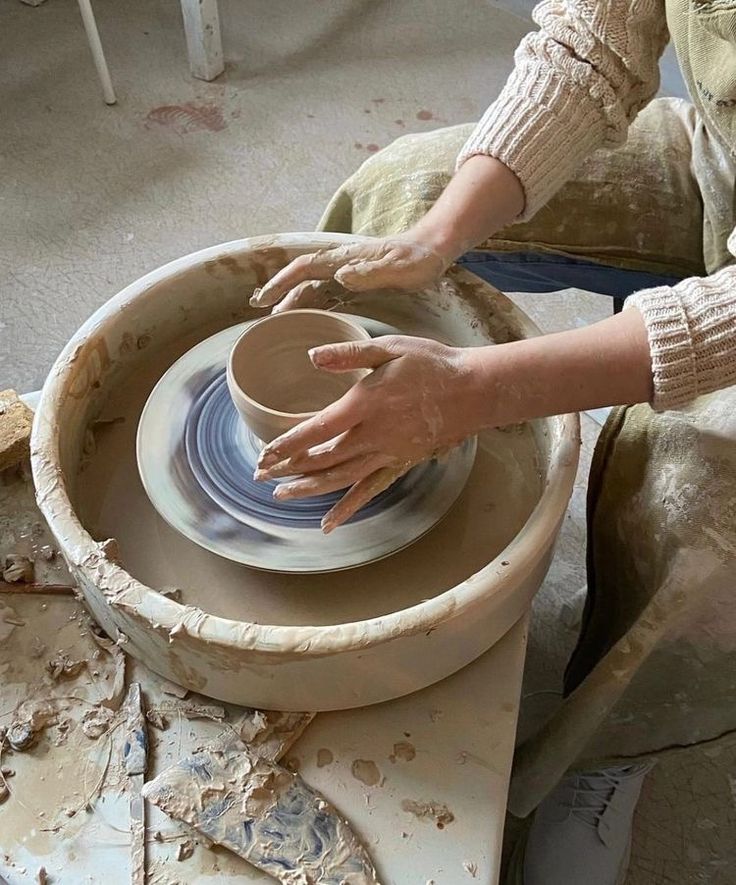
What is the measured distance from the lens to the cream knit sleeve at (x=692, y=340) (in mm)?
942

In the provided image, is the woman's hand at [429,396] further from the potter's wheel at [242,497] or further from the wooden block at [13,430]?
the wooden block at [13,430]

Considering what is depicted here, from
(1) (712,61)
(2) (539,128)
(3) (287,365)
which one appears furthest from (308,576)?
(1) (712,61)

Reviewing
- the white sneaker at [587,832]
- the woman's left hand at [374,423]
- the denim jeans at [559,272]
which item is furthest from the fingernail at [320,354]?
the white sneaker at [587,832]

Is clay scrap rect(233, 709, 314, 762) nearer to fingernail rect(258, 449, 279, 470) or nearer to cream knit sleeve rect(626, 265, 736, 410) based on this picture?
fingernail rect(258, 449, 279, 470)

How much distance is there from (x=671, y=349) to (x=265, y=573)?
526 mm

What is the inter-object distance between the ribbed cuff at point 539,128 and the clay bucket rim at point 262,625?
1.20 feet

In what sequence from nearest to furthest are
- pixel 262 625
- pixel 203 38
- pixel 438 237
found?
1. pixel 262 625
2. pixel 438 237
3. pixel 203 38

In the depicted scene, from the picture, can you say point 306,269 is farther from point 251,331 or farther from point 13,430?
point 13,430

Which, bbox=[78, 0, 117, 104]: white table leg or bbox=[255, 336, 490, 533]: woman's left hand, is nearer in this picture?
bbox=[255, 336, 490, 533]: woman's left hand

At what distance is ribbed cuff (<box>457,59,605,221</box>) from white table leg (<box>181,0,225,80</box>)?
5.54ft

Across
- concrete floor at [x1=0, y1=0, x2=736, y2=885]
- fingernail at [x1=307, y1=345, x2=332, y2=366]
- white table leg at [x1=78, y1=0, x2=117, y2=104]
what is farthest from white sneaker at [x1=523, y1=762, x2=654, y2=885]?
white table leg at [x1=78, y1=0, x2=117, y2=104]

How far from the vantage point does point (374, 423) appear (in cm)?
94

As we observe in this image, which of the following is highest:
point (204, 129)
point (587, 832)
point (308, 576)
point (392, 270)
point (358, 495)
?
point (392, 270)

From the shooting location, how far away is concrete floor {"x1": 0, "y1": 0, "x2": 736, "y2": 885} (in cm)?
221
